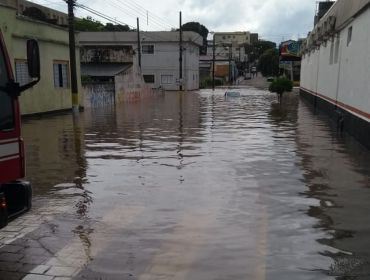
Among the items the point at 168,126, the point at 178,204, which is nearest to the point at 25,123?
the point at 168,126

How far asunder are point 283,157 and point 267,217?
526 cm

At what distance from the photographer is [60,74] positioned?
1101 inches

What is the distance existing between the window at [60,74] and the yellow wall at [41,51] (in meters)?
0.26

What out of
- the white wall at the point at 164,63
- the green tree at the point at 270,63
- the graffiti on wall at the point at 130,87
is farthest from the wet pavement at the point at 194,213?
the green tree at the point at 270,63

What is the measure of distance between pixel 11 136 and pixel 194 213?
2977 mm

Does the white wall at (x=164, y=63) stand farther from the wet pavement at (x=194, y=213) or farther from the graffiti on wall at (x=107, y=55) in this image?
the wet pavement at (x=194, y=213)

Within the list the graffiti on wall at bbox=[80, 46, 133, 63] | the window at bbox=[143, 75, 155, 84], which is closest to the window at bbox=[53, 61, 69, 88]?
the graffiti on wall at bbox=[80, 46, 133, 63]

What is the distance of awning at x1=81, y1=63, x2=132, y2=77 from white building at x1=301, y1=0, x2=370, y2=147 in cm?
2409

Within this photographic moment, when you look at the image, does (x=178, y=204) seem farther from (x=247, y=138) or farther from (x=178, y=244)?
(x=247, y=138)

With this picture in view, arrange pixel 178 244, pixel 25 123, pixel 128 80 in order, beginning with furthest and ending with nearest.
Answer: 1. pixel 128 80
2. pixel 25 123
3. pixel 178 244

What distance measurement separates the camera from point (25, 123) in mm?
21438

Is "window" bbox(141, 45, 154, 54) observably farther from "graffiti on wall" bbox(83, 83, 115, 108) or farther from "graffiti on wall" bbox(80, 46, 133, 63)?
"graffiti on wall" bbox(83, 83, 115, 108)

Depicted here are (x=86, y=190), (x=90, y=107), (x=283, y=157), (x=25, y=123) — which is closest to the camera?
(x=86, y=190)

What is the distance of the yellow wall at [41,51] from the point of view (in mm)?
22362
